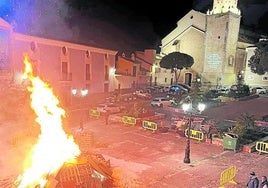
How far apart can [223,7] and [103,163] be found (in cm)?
4928

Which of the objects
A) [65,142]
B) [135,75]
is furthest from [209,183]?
[135,75]

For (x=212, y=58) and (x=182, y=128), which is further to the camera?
(x=212, y=58)

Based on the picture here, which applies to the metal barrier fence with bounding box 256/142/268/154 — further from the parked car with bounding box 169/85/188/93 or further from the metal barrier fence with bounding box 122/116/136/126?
the parked car with bounding box 169/85/188/93

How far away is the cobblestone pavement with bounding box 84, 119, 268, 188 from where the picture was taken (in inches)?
527

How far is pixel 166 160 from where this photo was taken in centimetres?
1606

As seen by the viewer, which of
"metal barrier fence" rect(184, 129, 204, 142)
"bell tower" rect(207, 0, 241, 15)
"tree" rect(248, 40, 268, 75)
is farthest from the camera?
"bell tower" rect(207, 0, 241, 15)

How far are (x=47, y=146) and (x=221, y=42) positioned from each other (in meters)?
48.9

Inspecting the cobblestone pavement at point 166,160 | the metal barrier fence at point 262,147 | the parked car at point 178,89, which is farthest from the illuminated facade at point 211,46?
the metal barrier fence at point 262,147

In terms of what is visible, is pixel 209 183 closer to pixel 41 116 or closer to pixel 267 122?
pixel 41 116

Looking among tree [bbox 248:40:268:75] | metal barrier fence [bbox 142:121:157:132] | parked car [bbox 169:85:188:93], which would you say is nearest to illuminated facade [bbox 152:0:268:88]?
tree [bbox 248:40:268:75]

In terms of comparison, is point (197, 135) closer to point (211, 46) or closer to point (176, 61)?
point (176, 61)

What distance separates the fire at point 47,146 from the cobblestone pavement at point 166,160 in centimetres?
282

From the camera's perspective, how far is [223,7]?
5509 cm

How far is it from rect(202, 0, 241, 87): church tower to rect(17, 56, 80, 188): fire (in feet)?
149
